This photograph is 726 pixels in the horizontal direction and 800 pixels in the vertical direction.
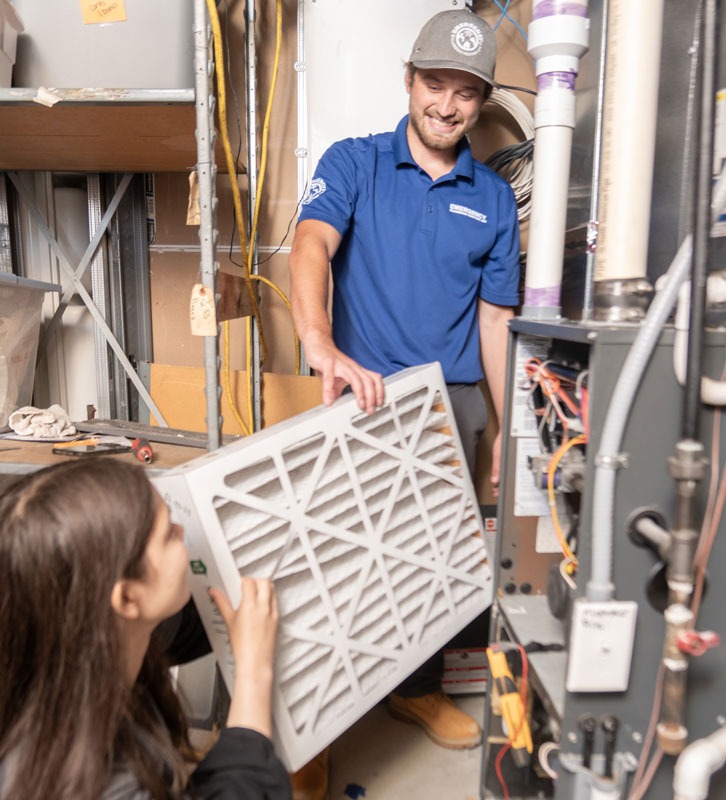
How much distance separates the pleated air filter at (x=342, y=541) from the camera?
0.83 metres

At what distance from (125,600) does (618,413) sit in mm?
593

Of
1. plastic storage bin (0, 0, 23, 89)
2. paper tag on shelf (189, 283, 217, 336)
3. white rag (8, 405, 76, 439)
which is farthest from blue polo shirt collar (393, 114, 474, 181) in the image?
white rag (8, 405, 76, 439)

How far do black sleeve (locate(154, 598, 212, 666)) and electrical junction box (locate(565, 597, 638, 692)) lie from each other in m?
0.59

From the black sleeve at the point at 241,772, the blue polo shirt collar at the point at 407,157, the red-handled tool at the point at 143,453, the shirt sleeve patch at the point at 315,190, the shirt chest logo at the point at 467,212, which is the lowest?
the black sleeve at the point at 241,772

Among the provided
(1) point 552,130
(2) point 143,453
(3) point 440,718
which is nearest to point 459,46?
(1) point 552,130

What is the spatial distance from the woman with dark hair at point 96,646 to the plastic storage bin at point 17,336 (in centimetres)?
104

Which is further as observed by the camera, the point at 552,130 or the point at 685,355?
the point at 552,130

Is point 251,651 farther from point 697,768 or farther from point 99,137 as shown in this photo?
point 99,137

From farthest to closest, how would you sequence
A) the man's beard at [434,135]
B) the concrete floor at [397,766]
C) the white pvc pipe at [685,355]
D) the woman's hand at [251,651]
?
the man's beard at [434,135] < the concrete floor at [397,766] < the woman's hand at [251,651] < the white pvc pipe at [685,355]

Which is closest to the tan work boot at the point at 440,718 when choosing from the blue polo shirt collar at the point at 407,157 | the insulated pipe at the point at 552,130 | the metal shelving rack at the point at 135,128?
the metal shelving rack at the point at 135,128

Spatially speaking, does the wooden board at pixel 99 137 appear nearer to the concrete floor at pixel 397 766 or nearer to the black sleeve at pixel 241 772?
the black sleeve at pixel 241 772

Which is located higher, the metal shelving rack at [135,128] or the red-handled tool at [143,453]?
the metal shelving rack at [135,128]

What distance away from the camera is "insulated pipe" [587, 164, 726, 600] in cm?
67

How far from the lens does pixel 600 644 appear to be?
2.38ft
